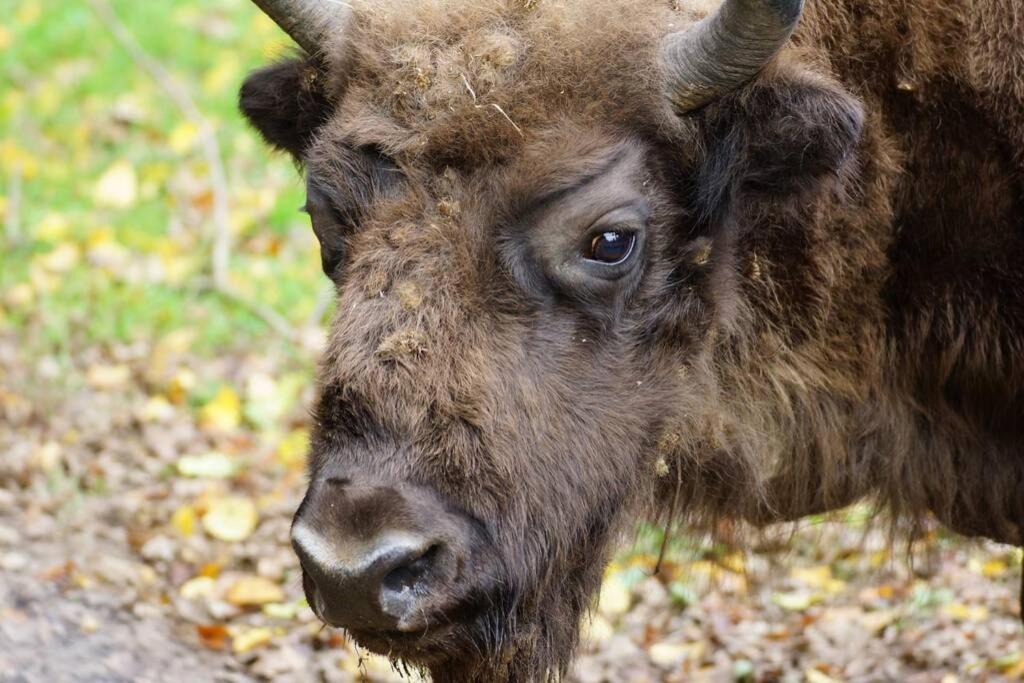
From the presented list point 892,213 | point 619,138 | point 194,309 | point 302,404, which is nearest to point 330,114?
point 619,138

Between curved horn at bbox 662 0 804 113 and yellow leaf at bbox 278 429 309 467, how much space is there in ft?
14.8

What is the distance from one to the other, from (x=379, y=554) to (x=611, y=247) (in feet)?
4.56

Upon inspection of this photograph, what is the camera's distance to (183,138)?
12.0 meters

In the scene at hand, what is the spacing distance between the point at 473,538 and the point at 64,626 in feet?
9.58

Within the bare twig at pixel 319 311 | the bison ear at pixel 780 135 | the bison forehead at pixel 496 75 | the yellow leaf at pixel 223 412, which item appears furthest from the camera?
the bare twig at pixel 319 311

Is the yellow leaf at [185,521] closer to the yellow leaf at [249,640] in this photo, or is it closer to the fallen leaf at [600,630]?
the yellow leaf at [249,640]

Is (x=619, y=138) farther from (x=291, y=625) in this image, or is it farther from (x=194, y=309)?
(x=194, y=309)

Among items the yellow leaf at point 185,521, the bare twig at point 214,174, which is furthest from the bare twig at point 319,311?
the yellow leaf at point 185,521

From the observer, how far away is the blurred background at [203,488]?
21.7 feet

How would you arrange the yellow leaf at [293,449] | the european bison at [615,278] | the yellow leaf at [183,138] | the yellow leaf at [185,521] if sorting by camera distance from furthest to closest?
the yellow leaf at [183,138] → the yellow leaf at [293,449] → the yellow leaf at [185,521] → the european bison at [615,278]

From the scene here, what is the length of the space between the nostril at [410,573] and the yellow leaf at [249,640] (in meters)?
2.83

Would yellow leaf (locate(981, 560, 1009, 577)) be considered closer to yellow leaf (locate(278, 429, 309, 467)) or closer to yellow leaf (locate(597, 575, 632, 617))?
yellow leaf (locate(597, 575, 632, 617))

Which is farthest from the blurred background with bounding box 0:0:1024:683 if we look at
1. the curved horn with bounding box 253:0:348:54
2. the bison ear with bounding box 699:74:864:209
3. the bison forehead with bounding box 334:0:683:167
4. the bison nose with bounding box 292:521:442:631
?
the bison ear with bounding box 699:74:864:209

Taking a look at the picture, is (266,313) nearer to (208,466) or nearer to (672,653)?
(208,466)
